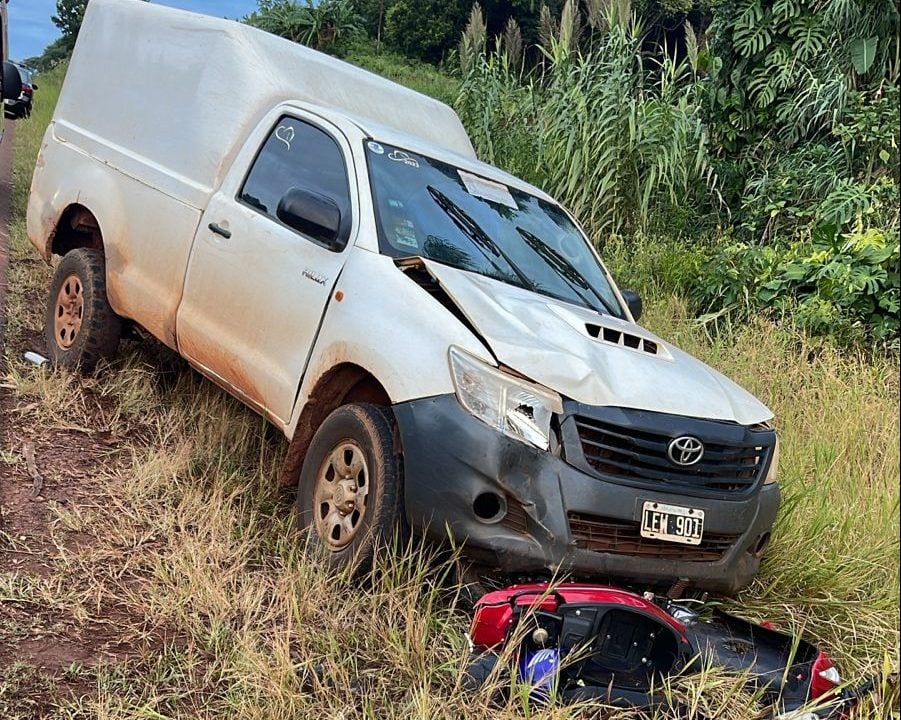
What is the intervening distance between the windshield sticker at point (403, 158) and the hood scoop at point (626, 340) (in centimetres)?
133

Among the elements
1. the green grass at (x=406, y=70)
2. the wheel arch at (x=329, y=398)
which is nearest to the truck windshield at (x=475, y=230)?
the wheel arch at (x=329, y=398)

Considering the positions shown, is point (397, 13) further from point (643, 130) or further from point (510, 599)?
point (510, 599)

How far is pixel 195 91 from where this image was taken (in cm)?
509

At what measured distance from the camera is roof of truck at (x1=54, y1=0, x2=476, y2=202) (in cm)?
492

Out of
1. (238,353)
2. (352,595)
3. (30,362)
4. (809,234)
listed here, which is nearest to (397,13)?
(809,234)

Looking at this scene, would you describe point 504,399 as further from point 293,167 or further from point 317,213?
point 293,167

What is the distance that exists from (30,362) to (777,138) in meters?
6.85

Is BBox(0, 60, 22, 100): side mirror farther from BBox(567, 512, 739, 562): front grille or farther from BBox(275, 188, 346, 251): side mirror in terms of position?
BBox(567, 512, 739, 562): front grille

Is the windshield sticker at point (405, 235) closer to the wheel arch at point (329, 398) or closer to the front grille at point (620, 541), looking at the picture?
the wheel arch at point (329, 398)

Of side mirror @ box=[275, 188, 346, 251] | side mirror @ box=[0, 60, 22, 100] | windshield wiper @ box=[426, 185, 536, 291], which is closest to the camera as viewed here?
side mirror @ box=[275, 188, 346, 251]

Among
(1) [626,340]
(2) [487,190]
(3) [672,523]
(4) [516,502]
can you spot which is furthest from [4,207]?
(3) [672,523]

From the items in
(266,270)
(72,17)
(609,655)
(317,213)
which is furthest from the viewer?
(72,17)

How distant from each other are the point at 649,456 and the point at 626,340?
0.77 metres

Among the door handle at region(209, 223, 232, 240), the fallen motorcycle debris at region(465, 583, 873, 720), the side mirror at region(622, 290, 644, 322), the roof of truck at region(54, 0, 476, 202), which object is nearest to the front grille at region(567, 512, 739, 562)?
the fallen motorcycle debris at region(465, 583, 873, 720)
